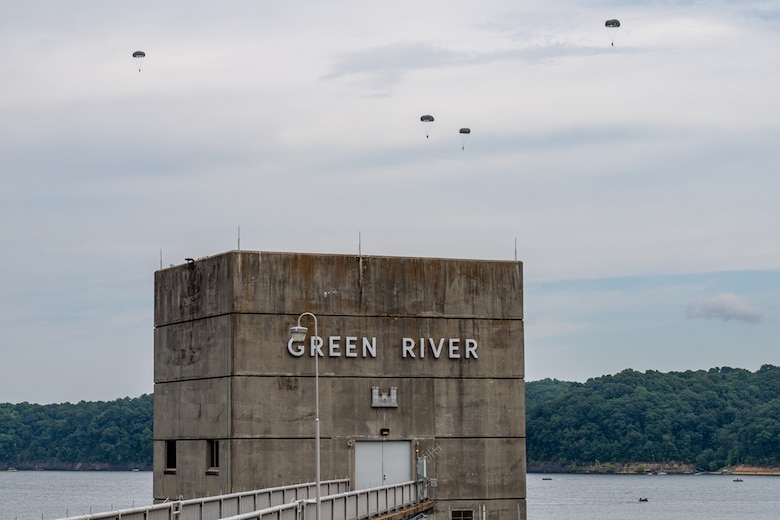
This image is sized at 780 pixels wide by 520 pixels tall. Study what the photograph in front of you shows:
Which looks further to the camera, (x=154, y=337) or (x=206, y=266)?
(x=154, y=337)

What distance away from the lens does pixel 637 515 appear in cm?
17112

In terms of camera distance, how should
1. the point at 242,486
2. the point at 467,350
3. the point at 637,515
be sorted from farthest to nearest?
1. the point at 637,515
2. the point at 467,350
3. the point at 242,486

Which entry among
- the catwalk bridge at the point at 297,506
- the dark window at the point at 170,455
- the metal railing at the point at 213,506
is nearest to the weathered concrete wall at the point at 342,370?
the dark window at the point at 170,455

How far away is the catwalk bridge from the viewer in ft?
116

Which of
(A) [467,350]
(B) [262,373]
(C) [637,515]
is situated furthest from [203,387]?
(C) [637,515]

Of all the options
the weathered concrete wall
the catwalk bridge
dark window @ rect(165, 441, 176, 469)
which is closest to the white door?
the weathered concrete wall

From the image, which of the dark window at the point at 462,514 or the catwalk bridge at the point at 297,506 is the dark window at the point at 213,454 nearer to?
the catwalk bridge at the point at 297,506

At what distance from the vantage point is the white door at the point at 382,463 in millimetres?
54875

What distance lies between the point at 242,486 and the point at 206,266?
9.14 m

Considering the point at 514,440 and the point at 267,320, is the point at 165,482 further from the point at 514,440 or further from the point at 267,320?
the point at 514,440

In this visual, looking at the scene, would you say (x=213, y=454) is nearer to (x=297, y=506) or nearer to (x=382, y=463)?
(x=382, y=463)

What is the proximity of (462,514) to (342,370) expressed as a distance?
25.4 ft

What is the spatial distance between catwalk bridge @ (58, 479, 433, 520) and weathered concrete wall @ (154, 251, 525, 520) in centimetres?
246

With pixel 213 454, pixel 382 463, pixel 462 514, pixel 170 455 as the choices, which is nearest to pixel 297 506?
pixel 213 454
